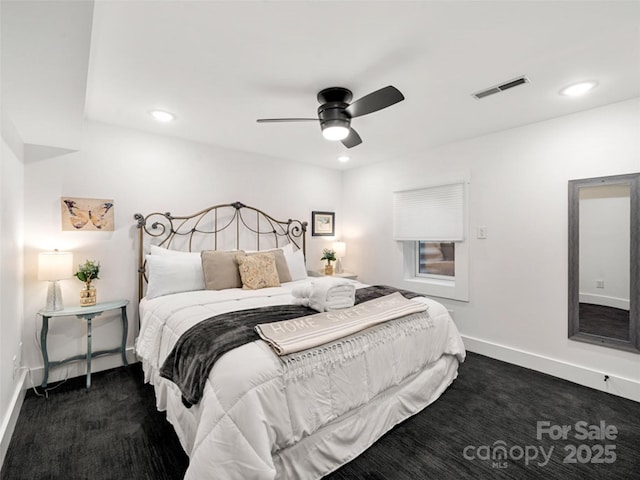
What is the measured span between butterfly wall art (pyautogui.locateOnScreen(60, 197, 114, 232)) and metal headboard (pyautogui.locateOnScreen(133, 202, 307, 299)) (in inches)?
10.4

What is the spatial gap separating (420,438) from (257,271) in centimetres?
199

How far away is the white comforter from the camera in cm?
136

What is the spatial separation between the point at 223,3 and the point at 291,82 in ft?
2.58

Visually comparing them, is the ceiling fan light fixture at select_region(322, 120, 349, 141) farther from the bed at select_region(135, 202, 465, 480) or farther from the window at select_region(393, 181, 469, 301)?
the window at select_region(393, 181, 469, 301)

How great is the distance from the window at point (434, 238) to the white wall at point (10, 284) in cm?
390

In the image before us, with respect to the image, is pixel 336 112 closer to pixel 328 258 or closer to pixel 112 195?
pixel 112 195

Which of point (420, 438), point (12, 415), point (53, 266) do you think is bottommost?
point (420, 438)

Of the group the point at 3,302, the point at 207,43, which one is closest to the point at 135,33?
the point at 207,43

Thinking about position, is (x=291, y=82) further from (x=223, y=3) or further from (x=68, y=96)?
(x=68, y=96)

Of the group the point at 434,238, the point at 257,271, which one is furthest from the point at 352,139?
the point at 434,238

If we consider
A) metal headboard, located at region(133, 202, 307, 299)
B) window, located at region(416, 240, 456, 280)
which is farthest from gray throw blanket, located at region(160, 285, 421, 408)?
window, located at region(416, 240, 456, 280)

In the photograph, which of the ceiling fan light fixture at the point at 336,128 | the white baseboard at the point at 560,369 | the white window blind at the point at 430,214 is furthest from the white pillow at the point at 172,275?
the white baseboard at the point at 560,369

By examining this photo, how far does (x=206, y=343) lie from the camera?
1.67 m

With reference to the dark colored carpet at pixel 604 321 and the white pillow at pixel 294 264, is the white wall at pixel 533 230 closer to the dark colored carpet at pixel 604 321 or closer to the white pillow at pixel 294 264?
the dark colored carpet at pixel 604 321
